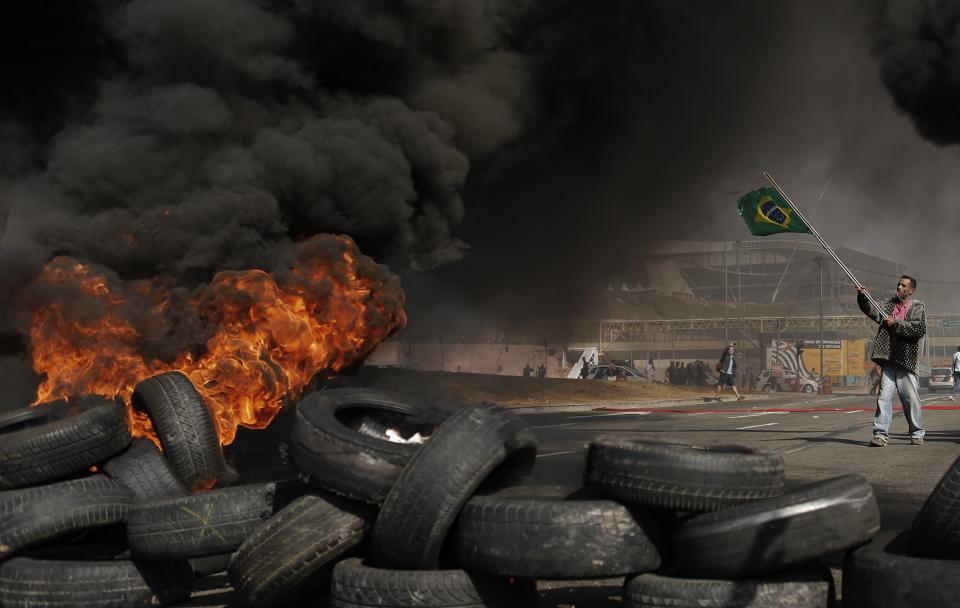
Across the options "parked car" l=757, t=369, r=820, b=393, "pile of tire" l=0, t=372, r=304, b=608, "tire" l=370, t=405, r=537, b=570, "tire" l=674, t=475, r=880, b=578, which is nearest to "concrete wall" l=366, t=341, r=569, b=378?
"parked car" l=757, t=369, r=820, b=393

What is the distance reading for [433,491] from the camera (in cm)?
420

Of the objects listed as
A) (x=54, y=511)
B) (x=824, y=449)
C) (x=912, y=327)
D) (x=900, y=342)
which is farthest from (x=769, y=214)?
(x=54, y=511)

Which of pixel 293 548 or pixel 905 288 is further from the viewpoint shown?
pixel 905 288

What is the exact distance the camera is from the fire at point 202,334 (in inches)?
443

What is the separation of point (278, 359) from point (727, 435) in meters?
7.06

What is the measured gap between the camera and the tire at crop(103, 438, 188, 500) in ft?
19.2

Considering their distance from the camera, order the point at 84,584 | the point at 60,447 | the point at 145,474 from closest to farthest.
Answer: the point at 84,584 → the point at 60,447 → the point at 145,474

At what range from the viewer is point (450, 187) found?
66.7 feet

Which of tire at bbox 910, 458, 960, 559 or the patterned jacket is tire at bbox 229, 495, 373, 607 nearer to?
tire at bbox 910, 458, 960, 559

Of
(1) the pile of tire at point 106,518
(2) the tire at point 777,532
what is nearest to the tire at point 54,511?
(1) the pile of tire at point 106,518

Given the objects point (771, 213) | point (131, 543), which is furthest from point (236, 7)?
point (131, 543)

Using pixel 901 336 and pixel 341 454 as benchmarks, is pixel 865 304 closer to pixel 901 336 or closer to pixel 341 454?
pixel 901 336

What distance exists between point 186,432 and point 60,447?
102 cm

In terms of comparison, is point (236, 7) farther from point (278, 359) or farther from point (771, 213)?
point (771, 213)
